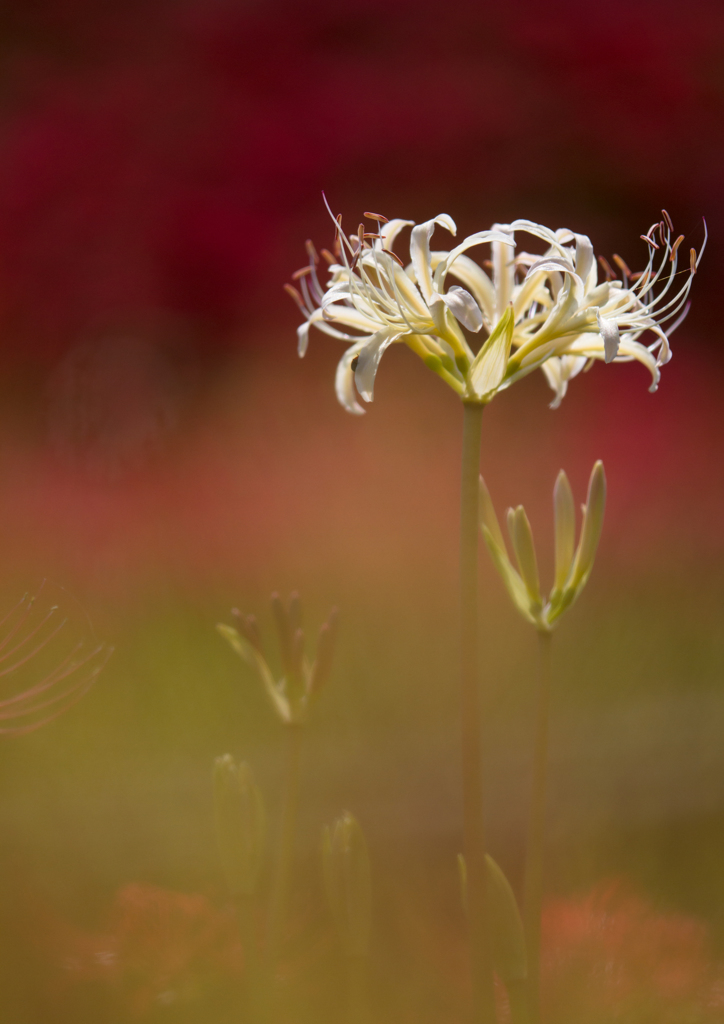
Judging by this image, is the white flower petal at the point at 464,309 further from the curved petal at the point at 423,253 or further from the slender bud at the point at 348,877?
the slender bud at the point at 348,877

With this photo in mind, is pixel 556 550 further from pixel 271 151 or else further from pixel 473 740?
pixel 271 151

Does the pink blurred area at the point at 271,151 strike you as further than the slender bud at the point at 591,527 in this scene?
Yes

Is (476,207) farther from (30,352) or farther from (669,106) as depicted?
(30,352)

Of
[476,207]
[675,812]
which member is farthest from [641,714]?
[476,207]

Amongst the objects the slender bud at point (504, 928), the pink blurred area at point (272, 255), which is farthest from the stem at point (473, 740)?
the pink blurred area at point (272, 255)

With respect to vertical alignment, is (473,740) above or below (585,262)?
below

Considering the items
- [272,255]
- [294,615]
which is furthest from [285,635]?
[272,255]
